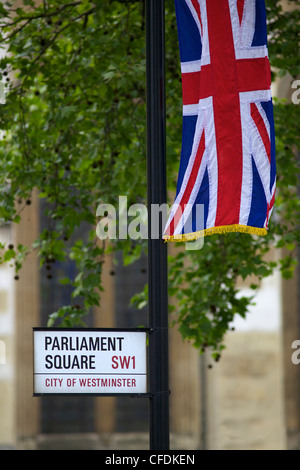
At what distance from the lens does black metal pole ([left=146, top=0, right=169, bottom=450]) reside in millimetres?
5281

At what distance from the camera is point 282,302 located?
18.1 m

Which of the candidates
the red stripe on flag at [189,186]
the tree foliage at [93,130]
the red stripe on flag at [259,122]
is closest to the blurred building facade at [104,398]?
the tree foliage at [93,130]

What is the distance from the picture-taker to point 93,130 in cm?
985

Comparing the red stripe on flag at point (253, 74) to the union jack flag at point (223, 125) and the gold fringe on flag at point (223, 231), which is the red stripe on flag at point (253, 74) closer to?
the union jack flag at point (223, 125)

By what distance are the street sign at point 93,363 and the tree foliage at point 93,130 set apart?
3551mm

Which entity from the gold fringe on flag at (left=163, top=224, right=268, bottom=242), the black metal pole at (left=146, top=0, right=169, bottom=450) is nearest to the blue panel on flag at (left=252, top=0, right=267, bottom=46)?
the black metal pole at (left=146, top=0, right=169, bottom=450)

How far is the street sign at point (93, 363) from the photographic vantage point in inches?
209

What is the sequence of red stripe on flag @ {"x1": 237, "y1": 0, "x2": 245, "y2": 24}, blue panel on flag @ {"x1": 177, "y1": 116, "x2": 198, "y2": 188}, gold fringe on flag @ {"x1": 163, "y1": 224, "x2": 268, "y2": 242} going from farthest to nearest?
red stripe on flag @ {"x1": 237, "y1": 0, "x2": 245, "y2": 24}, blue panel on flag @ {"x1": 177, "y1": 116, "x2": 198, "y2": 188}, gold fringe on flag @ {"x1": 163, "y1": 224, "x2": 268, "y2": 242}

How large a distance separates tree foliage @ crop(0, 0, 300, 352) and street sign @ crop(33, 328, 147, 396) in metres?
3.55

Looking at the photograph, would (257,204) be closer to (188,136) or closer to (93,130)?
(188,136)

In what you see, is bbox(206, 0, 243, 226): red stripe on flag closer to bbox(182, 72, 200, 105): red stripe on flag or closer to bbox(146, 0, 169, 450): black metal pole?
bbox(182, 72, 200, 105): red stripe on flag
